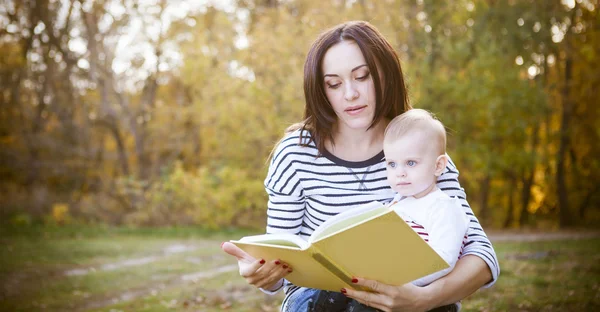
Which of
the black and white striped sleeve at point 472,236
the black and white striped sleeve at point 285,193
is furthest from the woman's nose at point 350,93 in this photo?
the black and white striped sleeve at point 472,236

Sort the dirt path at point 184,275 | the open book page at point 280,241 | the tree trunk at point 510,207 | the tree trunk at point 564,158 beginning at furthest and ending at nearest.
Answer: the tree trunk at point 510,207 → the tree trunk at point 564,158 → the dirt path at point 184,275 → the open book page at point 280,241

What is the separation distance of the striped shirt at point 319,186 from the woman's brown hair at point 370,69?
0.19 feet

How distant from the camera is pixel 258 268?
62.2 inches

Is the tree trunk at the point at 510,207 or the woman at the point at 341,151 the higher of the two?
the woman at the point at 341,151

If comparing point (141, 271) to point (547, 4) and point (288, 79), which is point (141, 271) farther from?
point (547, 4)

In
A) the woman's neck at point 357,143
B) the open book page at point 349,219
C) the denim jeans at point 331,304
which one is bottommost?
the denim jeans at point 331,304

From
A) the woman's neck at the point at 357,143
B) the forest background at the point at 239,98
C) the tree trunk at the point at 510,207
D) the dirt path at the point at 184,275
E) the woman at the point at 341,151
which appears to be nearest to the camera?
the woman at the point at 341,151

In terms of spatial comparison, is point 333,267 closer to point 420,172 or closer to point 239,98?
point 420,172

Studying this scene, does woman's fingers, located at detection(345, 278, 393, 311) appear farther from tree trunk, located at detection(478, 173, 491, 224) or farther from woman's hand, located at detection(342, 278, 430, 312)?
tree trunk, located at detection(478, 173, 491, 224)

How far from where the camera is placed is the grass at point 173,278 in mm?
4051

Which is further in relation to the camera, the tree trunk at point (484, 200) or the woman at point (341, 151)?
the tree trunk at point (484, 200)

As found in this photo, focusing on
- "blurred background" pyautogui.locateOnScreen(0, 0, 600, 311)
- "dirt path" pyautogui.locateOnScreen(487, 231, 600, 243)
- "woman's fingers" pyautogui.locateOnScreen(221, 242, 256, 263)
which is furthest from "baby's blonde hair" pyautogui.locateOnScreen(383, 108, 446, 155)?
"dirt path" pyautogui.locateOnScreen(487, 231, 600, 243)

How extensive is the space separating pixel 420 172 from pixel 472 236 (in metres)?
0.27

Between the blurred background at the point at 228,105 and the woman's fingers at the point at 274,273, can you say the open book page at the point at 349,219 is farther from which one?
the blurred background at the point at 228,105
